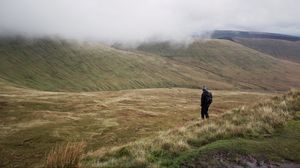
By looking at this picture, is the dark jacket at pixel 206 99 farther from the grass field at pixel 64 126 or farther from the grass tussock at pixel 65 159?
the grass tussock at pixel 65 159

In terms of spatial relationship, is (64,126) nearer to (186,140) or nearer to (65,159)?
(186,140)

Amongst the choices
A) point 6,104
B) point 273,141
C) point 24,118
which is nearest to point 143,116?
point 24,118

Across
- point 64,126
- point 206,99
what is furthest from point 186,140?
point 64,126

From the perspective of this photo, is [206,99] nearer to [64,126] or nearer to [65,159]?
[65,159]

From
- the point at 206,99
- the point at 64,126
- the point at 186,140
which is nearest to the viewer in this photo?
the point at 186,140

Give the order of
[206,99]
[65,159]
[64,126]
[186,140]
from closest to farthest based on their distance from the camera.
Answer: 1. [65,159]
2. [186,140]
3. [206,99]
4. [64,126]

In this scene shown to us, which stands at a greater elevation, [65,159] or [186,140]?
[65,159]

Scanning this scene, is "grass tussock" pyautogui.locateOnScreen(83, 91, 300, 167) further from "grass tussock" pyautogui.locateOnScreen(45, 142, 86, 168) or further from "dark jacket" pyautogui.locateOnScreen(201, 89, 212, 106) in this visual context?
"dark jacket" pyautogui.locateOnScreen(201, 89, 212, 106)

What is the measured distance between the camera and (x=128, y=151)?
15344 mm

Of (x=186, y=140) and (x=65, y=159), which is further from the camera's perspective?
(x=186, y=140)

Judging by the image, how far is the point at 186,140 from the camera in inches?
Result: 640

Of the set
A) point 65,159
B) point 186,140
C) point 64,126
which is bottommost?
point 64,126

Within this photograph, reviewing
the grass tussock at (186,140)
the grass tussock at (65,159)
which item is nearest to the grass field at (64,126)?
the grass tussock at (186,140)

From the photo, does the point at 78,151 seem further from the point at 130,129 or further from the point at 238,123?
the point at 130,129
